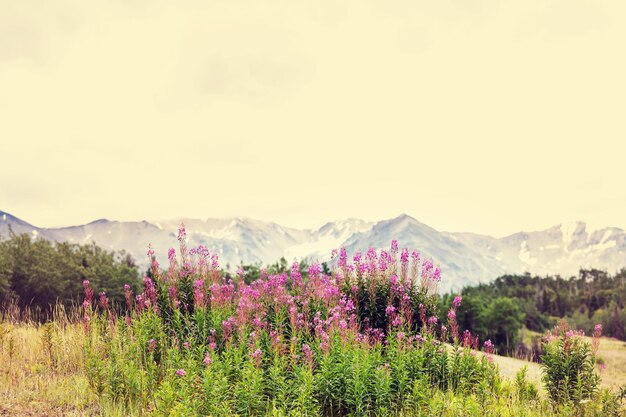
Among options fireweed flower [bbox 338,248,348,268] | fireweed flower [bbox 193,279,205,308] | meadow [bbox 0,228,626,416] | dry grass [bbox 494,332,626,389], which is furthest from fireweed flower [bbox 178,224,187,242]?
dry grass [bbox 494,332,626,389]

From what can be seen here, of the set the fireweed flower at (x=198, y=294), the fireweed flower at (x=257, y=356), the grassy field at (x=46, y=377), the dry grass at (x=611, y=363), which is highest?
the fireweed flower at (x=198, y=294)

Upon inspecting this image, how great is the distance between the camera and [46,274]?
86.8 feet

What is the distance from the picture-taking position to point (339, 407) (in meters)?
7.71

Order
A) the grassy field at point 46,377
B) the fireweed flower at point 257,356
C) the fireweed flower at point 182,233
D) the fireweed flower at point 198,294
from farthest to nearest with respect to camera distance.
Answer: the fireweed flower at point 182,233 → the fireweed flower at point 198,294 → the grassy field at point 46,377 → the fireweed flower at point 257,356

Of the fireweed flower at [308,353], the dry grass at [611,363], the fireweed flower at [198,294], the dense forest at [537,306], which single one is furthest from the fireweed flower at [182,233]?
the dense forest at [537,306]

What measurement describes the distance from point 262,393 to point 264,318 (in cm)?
207

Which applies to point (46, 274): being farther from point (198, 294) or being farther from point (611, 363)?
point (611, 363)

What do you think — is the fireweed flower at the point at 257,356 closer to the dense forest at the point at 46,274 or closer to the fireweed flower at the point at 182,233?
the fireweed flower at the point at 182,233

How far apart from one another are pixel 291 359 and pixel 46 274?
22.9 metres

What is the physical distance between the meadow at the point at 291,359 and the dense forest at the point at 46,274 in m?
15.9

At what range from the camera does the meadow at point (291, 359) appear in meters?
7.57

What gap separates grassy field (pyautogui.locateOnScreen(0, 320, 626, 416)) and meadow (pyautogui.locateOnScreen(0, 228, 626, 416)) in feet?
0.12

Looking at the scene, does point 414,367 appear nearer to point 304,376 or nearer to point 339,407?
point 339,407

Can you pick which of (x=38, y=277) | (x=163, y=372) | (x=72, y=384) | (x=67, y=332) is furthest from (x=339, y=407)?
(x=38, y=277)
